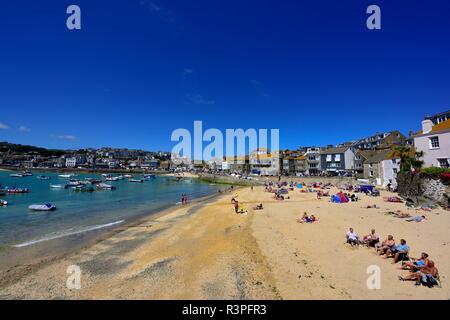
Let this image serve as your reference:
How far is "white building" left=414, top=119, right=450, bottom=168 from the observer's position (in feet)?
85.9

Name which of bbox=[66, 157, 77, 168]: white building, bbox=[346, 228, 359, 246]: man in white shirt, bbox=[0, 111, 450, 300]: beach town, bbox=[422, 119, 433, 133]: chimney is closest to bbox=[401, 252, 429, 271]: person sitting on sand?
bbox=[0, 111, 450, 300]: beach town

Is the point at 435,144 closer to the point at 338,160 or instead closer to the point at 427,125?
the point at 427,125

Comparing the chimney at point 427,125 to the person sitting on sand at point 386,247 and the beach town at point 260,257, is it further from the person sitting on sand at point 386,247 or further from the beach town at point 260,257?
the person sitting on sand at point 386,247

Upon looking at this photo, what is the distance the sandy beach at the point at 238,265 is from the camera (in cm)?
915

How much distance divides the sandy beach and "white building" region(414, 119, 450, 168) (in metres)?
10.3

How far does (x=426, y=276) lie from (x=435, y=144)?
85.1ft

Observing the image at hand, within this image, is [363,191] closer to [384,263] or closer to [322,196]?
[322,196]

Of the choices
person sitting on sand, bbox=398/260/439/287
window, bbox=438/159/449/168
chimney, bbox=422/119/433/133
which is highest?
chimney, bbox=422/119/433/133

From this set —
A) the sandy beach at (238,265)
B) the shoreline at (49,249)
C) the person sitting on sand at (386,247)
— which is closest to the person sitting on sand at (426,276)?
the sandy beach at (238,265)

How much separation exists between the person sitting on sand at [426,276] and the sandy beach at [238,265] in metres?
0.28

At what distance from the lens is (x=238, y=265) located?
11.7 metres

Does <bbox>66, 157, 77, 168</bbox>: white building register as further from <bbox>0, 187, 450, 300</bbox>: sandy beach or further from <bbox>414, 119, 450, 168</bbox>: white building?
<bbox>414, 119, 450, 168</bbox>: white building
